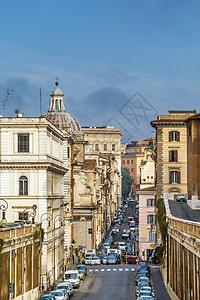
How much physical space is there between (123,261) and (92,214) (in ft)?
35.9

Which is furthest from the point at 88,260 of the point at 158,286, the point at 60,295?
the point at 60,295

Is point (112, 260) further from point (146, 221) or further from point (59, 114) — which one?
point (59, 114)

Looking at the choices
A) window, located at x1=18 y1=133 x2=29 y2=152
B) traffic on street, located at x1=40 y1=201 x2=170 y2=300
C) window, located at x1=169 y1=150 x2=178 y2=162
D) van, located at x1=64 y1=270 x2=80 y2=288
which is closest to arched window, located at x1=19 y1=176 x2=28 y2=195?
window, located at x1=18 y1=133 x2=29 y2=152

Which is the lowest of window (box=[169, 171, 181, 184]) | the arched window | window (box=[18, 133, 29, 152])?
the arched window

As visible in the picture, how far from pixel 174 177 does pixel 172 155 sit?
3.25m

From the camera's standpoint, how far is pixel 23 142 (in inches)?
2980

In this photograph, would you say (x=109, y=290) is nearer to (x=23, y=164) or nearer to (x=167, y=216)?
(x=167, y=216)

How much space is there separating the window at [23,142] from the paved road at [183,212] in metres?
15.8

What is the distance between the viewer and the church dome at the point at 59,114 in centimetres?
12506

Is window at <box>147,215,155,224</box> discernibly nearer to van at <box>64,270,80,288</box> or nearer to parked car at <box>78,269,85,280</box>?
parked car at <box>78,269,85,280</box>

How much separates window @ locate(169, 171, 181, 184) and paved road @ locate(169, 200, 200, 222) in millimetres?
22069

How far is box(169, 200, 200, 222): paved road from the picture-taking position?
72.7 m

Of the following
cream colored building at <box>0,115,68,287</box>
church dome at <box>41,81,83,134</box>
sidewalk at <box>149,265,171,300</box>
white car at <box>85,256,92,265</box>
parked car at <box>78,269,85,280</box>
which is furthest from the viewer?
church dome at <box>41,81,83,134</box>

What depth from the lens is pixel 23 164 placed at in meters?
75.2
